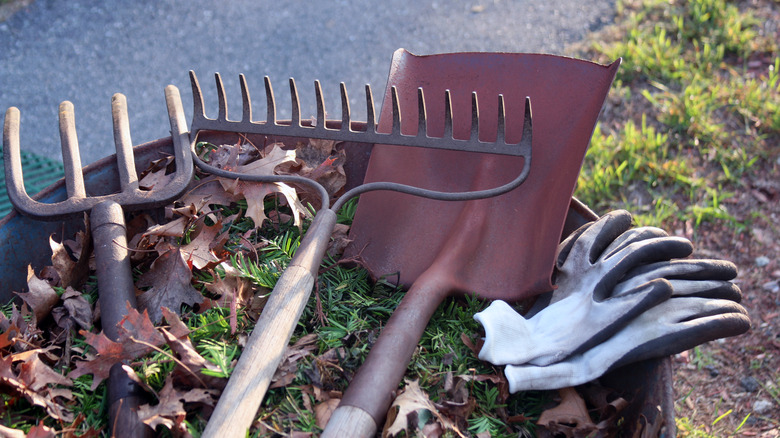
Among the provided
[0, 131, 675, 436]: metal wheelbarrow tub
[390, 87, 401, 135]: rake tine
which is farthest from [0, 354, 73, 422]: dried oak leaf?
[390, 87, 401, 135]: rake tine

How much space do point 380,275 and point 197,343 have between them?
550 millimetres

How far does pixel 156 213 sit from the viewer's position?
188 centimetres

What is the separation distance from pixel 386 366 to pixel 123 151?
1.03m

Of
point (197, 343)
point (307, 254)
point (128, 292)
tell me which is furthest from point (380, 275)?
point (128, 292)

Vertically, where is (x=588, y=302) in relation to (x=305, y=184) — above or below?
below

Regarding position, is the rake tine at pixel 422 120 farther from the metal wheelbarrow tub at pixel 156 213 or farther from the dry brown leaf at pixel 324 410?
the dry brown leaf at pixel 324 410

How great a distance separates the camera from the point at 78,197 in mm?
1710

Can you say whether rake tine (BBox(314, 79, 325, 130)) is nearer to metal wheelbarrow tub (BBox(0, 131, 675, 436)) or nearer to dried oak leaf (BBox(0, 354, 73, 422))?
metal wheelbarrow tub (BBox(0, 131, 675, 436))

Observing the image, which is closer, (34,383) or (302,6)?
(34,383)

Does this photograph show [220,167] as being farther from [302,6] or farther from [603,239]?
[302,6]

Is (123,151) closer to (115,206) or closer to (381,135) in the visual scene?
(115,206)

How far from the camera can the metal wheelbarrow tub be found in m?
1.42

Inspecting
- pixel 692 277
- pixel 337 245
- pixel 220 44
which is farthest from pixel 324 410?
pixel 220 44

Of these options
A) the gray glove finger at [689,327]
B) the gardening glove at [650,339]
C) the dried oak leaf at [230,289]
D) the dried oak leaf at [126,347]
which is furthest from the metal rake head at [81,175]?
the gray glove finger at [689,327]
